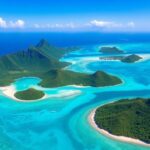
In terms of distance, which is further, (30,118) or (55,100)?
(55,100)

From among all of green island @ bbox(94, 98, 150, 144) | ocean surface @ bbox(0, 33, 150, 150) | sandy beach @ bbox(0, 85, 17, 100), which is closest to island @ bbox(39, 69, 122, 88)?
ocean surface @ bbox(0, 33, 150, 150)

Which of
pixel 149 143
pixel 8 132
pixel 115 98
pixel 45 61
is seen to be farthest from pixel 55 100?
pixel 45 61

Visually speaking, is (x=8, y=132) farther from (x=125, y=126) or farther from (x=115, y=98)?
(x=115, y=98)

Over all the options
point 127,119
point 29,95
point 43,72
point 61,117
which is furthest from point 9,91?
point 127,119

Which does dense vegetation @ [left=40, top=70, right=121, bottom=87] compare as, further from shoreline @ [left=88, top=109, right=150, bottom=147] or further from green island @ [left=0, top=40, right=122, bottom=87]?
shoreline @ [left=88, top=109, right=150, bottom=147]

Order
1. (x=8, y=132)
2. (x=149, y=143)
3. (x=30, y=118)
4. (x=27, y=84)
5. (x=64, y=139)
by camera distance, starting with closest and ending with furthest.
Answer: (x=149, y=143) < (x=64, y=139) < (x=8, y=132) < (x=30, y=118) < (x=27, y=84)

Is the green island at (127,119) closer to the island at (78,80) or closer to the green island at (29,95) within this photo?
the green island at (29,95)

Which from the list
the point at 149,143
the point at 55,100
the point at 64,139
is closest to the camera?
the point at 149,143
